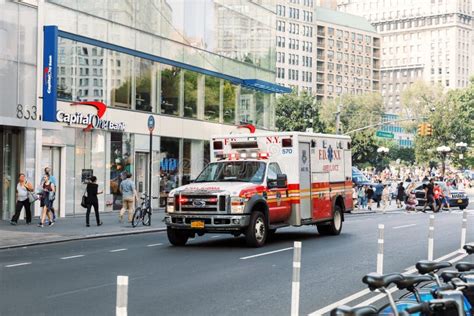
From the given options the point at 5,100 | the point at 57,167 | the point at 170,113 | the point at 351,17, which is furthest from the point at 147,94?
the point at 351,17

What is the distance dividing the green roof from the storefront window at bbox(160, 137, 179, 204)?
130m

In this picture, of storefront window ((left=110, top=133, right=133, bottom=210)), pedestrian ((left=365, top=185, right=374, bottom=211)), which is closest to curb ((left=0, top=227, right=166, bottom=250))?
storefront window ((left=110, top=133, right=133, bottom=210))

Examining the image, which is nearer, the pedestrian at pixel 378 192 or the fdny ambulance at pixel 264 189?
the fdny ambulance at pixel 264 189

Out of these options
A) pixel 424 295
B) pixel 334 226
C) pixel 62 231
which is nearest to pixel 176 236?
pixel 62 231

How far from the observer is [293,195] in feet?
65.9

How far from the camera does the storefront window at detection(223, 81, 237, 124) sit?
42281mm

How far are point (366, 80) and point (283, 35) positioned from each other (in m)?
35.7

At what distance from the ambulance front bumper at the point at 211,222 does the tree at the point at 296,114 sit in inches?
2599

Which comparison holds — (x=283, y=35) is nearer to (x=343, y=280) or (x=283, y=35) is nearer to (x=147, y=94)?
(x=147, y=94)

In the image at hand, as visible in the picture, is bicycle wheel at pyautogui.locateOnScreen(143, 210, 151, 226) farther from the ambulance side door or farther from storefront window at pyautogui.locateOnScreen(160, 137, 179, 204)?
storefront window at pyautogui.locateOnScreen(160, 137, 179, 204)

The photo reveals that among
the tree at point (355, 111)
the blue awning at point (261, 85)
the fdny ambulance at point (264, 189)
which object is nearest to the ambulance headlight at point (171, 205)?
the fdny ambulance at point (264, 189)

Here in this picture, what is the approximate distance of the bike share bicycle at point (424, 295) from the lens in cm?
470

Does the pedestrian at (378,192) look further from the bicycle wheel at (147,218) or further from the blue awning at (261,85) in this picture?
the bicycle wheel at (147,218)

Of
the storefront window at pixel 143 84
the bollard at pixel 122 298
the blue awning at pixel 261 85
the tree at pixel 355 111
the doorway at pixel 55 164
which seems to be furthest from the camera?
the tree at pixel 355 111
